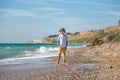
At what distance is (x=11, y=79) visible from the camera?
13.5 meters

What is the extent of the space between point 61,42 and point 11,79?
24.7 ft

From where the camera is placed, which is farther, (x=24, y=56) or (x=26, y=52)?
(x=26, y=52)

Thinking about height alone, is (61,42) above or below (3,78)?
above

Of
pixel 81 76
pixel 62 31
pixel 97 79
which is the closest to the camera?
pixel 97 79

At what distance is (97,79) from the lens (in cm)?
1241

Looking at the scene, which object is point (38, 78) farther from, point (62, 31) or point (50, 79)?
point (62, 31)

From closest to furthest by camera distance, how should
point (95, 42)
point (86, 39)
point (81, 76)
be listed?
point (81, 76)
point (95, 42)
point (86, 39)

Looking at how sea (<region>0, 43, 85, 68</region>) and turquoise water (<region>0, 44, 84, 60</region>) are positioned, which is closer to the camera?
sea (<region>0, 43, 85, 68</region>)

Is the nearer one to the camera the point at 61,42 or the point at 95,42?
the point at 61,42

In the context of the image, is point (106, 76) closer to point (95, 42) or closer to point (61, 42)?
point (61, 42)

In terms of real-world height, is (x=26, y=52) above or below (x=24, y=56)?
above

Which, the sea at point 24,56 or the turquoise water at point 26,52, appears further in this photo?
the turquoise water at point 26,52

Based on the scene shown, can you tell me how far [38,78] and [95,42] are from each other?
40597mm

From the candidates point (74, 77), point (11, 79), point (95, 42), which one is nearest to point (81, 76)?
point (74, 77)
